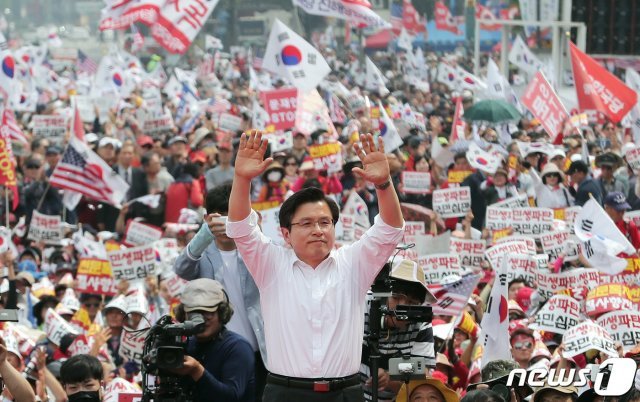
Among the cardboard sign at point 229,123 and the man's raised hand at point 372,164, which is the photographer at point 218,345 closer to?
the man's raised hand at point 372,164

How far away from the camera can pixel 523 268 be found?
10.4 meters

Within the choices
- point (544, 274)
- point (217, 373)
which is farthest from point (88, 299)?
point (217, 373)

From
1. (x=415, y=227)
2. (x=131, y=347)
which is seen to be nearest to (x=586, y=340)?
(x=131, y=347)

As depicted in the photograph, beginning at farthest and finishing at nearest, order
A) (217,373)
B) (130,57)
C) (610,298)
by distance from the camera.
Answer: (130,57)
(610,298)
(217,373)

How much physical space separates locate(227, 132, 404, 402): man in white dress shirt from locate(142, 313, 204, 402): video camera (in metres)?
0.29

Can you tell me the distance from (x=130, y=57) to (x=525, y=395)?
25887mm

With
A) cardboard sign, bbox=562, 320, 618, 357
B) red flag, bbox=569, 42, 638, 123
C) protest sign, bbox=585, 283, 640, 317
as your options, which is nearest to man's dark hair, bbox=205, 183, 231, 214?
cardboard sign, bbox=562, 320, 618, 357

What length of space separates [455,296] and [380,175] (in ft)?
11.2

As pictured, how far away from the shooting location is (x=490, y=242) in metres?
12.2

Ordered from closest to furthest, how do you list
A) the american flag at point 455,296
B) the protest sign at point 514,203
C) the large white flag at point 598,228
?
the american flag at point 455,296, the large white flag at point 598,228, the protest sign at point 514,203

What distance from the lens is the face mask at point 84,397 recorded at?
6.56 metres

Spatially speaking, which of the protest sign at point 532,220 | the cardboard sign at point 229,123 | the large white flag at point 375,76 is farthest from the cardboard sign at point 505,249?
the large white flag at point 375,76

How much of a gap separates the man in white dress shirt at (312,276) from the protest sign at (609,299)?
3.65 m

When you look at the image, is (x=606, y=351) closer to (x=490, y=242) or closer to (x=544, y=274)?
(x=544, y=274)
